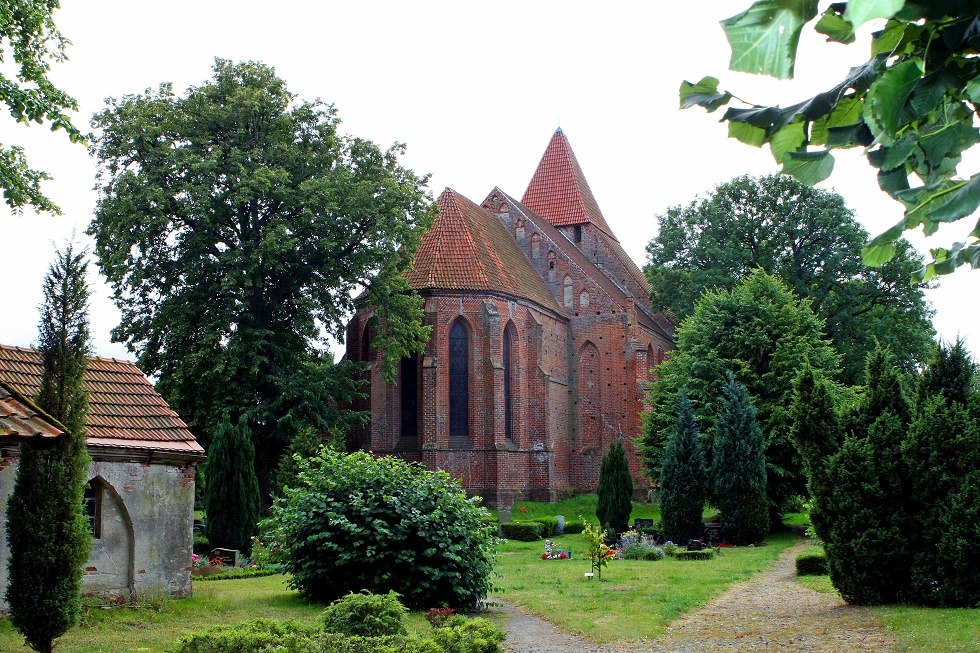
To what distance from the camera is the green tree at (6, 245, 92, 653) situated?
10070 mm

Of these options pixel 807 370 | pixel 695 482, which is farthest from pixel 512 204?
pixel 807 370

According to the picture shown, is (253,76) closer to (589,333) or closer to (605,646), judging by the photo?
(589,333)

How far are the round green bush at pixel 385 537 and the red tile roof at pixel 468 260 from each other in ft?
61.7

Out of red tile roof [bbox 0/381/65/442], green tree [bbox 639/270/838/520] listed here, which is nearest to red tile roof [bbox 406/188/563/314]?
green tree [bbox 639/270/838/520]

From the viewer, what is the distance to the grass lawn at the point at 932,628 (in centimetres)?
957

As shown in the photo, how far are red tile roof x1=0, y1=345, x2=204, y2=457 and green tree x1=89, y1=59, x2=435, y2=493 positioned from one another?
990 centimetres

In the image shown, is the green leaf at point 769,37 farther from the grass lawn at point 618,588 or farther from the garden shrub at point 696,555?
the garden shrub at point 696,555

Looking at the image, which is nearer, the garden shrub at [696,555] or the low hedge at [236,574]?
the low hedge at [236,574]

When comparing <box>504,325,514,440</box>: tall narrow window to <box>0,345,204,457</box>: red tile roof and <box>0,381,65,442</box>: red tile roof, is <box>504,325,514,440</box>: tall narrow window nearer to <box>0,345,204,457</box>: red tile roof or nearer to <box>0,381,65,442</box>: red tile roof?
<box>0,345,204,457</box>: red tile roof

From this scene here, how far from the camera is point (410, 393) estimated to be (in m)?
33.4

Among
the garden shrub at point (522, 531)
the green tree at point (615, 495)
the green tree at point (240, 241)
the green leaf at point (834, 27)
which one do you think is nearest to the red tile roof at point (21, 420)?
the green leaf at point (834, 27)

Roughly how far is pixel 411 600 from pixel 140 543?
4.09m

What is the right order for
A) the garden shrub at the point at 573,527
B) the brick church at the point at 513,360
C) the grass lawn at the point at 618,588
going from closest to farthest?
the grass lawn at the point at 618,588, the garden shrub at the point at 573,527, the brick church at the point at 513,360

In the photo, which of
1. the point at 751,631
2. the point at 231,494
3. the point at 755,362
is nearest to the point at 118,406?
the point at 231,494
